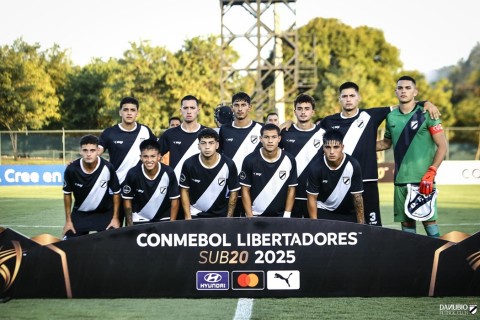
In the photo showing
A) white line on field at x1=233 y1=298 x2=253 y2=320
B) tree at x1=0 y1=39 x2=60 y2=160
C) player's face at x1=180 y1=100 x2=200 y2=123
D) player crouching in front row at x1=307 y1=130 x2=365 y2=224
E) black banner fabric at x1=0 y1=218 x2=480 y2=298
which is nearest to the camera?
white line on field at x1=233 y1=298 x2=253 y2=320

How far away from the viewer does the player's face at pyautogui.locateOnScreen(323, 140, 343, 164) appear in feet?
20.1

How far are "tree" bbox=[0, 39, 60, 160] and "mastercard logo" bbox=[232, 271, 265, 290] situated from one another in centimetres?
3123

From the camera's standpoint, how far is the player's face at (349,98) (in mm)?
6703

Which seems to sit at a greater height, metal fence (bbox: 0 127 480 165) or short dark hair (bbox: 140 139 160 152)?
short dark hair (bbox: 140 139 160 152)

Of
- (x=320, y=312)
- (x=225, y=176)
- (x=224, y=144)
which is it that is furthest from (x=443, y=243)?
(x=224, y=144)

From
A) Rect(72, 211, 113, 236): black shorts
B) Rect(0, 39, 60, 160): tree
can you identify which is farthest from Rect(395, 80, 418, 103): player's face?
Rect(0, 39, 60, 160): tree

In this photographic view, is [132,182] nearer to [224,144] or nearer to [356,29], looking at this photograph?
[224,144]

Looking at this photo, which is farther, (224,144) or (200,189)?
(224,144)

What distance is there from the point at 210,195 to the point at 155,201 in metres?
0.58

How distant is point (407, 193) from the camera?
254 inches

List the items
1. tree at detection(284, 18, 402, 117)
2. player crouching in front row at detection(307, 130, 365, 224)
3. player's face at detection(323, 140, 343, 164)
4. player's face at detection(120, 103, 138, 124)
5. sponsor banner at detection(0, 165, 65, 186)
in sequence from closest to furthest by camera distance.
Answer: player's face at detection(323, 140, 343, 164) → player crouching in front row at detection(307, 130, 365, 224) → player's face at detection(120, 103, 138, 124) → sponsor banner at detection(0, 165, 65, 186) → tree at detection(284, 18, 402, 117)

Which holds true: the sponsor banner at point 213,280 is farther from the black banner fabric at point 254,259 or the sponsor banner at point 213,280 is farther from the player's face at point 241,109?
the player's face at point 241,109

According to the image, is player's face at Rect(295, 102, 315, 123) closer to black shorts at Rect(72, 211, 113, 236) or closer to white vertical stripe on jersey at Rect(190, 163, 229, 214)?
white vertical stripe on jersey at Rect(190, 163, 229, 214)

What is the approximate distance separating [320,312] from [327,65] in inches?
1742
